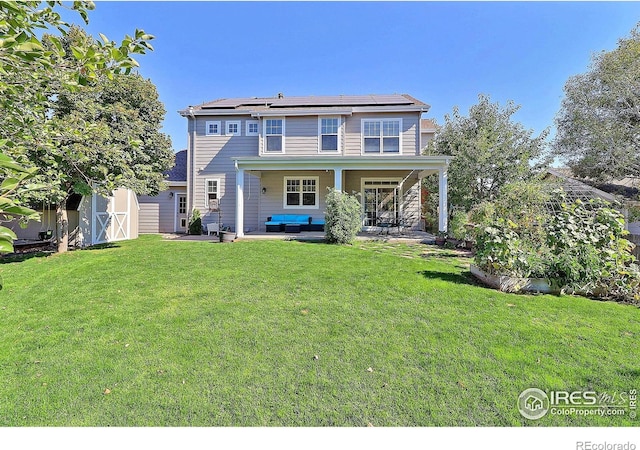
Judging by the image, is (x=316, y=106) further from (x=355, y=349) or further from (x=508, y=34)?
(x=355, y=349)

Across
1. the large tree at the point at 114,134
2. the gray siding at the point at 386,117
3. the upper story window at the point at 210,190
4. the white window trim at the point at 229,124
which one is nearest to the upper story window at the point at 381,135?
the gray siding at the point at 386,117

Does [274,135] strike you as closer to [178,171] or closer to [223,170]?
[223,170]

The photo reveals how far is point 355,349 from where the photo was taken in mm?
3623

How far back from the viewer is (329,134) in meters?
14.8

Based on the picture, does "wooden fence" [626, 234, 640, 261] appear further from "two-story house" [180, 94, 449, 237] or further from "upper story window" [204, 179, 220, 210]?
"upper story window" [204, 179, 220, 210]

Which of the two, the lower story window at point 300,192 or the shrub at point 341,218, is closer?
the shrub at point 341,218

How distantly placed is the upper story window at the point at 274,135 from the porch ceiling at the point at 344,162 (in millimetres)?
3267

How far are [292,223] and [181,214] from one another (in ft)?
23.5

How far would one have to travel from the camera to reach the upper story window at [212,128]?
15.6m

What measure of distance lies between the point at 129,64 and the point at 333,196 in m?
8.73

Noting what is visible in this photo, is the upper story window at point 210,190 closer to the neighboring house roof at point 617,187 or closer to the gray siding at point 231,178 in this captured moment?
the gray siding at point 231,178

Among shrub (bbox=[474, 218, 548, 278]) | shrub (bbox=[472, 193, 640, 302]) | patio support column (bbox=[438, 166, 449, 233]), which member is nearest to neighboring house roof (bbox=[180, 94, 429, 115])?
patio support column (bbox=[438, 166, 449, 233])
